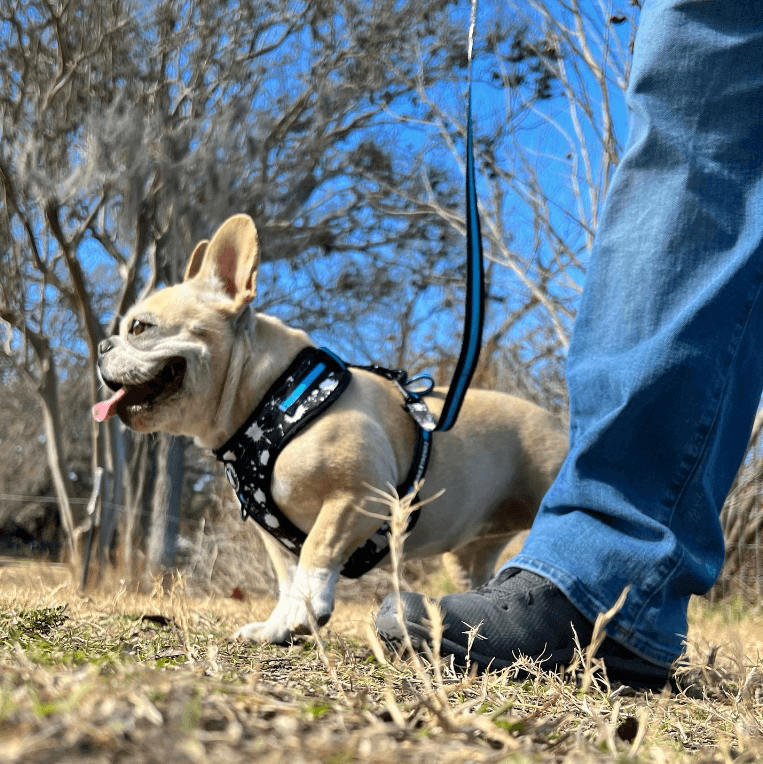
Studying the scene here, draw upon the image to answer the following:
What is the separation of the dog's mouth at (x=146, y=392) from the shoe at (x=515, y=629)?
1.20 m

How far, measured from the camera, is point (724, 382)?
60.1 inches

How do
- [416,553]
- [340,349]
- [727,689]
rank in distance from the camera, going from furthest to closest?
[340,349] → [416,553] → [727,689]

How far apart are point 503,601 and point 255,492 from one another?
98 centimetres

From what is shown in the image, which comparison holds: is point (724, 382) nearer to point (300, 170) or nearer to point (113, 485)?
point (113, 485)

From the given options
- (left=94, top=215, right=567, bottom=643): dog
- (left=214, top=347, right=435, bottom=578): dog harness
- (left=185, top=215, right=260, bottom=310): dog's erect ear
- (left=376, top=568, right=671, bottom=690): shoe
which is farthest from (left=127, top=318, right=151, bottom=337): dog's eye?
(left=376, top=568, right=671, bottom=690): shoe

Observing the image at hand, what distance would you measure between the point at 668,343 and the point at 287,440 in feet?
3.61

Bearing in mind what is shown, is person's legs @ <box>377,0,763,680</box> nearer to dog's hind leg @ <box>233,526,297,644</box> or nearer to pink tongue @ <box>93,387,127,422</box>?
dog's hind leg @ <box>233,526,297,644</box>

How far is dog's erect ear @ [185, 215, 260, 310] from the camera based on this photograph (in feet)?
8.22

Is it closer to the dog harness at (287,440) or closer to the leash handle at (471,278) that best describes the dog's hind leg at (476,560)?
the dog harness at (287,440)

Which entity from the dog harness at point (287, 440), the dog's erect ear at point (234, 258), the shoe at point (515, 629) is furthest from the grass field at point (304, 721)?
the dog's erect ear at point (234, 258)

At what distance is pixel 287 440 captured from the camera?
219 centimetres

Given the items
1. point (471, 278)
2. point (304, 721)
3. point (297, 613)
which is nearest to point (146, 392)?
point (297, 613)

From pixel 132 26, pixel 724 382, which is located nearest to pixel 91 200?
pixel 132 26

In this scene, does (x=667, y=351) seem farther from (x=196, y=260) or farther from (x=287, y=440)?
(x=196, y=260)
